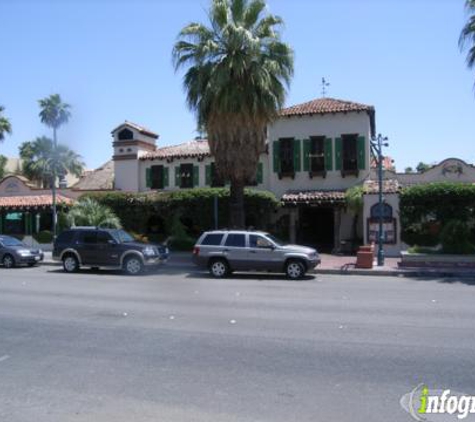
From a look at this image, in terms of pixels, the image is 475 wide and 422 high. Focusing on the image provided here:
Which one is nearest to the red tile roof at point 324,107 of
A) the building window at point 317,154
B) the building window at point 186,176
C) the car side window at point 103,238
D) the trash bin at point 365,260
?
the building window at point 317,154

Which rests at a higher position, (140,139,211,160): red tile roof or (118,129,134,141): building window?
(118,129,134,141): building window

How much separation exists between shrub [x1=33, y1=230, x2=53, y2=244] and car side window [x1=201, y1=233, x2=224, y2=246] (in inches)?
633

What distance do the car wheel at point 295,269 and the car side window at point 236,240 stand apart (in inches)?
69.2

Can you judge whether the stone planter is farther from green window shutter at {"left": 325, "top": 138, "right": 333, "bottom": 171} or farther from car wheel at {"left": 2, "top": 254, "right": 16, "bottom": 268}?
car wheel at {"left": 2, "top": 254, "right": 16, "bottom": 268}

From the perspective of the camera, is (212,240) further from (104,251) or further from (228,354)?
(228,354)

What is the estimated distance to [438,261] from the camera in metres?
20.1

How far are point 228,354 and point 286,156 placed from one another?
21765mm

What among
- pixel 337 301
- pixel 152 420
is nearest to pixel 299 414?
pixel 152 420

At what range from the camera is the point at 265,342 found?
7.96 meters

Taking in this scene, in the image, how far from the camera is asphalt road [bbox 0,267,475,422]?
526cm

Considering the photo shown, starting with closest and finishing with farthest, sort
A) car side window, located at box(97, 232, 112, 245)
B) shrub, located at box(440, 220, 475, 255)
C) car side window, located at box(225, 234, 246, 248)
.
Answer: car side window, located at box(225, 234, 246, 248) < car side window, located at box(97, 232, 112, 245) < shrub, located at box(440, 220, 475, 255)

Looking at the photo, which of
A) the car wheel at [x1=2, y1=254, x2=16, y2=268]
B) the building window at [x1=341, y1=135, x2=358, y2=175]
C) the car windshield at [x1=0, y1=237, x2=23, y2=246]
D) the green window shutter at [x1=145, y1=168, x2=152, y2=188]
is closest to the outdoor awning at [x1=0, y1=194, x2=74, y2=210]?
the green window shutter at [x1=145, y1=168, x2=152, y2=188]

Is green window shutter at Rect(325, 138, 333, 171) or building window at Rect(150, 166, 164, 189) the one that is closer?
green window shutter at Rect(325, 138, 333, 171)

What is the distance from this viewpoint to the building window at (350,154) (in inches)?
Result: 1065
